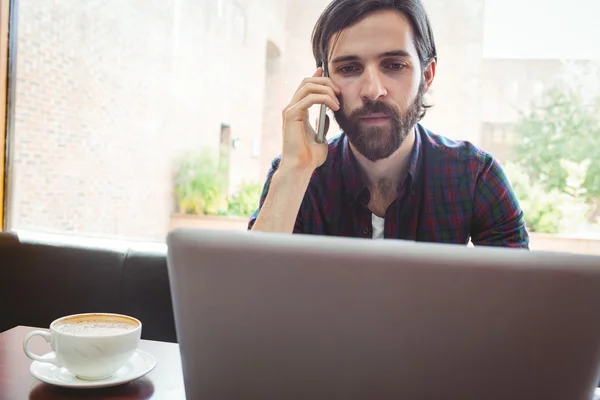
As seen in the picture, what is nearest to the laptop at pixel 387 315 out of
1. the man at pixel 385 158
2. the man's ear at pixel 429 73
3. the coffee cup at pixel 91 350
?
the coffee cup at pixel 91 350

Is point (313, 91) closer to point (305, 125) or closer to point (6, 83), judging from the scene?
point (305, 125)

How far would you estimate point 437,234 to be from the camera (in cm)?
133

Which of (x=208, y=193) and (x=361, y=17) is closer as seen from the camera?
(x=361, y=17)

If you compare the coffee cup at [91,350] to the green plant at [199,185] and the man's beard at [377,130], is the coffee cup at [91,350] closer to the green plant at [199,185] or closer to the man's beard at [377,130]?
the man's beard at [377,130]

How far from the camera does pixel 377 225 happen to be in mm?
1337

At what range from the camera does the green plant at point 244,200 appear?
415cm

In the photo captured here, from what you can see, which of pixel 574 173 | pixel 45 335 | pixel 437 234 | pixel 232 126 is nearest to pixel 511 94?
pixel 574 173

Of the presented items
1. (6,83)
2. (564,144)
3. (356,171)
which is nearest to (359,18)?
(356,171)

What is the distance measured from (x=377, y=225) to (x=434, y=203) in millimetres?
151

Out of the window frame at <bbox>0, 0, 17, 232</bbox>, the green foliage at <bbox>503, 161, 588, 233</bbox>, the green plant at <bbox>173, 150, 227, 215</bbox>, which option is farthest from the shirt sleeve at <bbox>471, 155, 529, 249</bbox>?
the green plant at <bbox>173, 150, 227, 215</bbox>

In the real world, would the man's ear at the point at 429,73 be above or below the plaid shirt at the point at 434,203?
above

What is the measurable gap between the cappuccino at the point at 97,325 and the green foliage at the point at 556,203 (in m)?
2.89

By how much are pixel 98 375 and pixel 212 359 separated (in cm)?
34

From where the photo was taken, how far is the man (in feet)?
4.28
